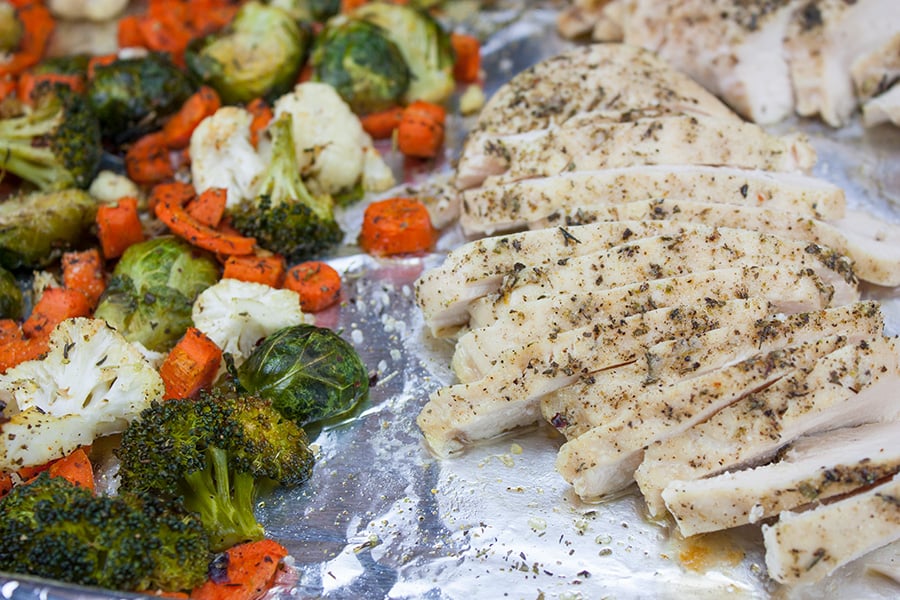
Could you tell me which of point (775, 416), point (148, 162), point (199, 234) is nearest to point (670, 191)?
point (775, 416)

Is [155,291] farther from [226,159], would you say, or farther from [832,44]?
[832,44]

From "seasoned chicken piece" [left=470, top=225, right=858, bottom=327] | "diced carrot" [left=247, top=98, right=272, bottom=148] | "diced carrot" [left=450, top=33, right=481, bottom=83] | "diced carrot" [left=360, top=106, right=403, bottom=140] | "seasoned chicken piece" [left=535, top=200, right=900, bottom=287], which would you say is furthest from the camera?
"diced carrot" [left=450, top=33, right=481, bottom=83]

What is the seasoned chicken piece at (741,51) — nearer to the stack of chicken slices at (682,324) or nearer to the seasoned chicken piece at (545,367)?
the stack of chicken slices at (682,324)

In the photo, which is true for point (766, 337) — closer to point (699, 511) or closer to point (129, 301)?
point (699, 511)

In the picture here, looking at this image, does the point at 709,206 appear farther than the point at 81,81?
No

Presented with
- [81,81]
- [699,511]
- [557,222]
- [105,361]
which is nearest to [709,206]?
[557,222]

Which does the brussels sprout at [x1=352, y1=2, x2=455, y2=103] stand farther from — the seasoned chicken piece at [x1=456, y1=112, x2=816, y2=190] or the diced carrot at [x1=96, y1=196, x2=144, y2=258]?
the diced carrot at [x1=96, y1=196, x2=144, y2=258]

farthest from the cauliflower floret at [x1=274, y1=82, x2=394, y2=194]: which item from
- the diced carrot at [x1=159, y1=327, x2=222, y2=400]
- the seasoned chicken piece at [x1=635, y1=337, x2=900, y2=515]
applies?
the seasoned chicken piece at [x1=635, y1=337, x2=900, y2=515]
